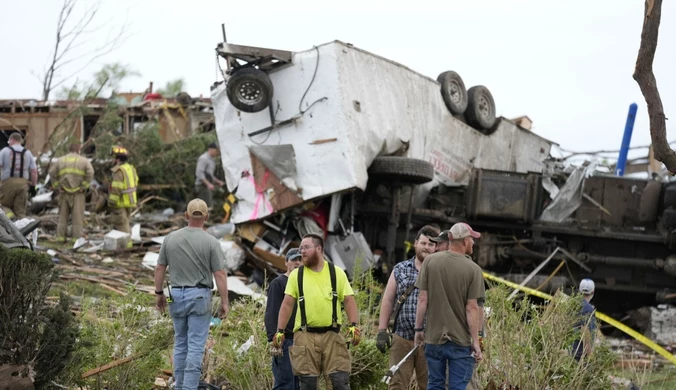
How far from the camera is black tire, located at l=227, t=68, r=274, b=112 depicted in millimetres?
13164

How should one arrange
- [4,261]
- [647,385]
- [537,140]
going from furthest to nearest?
[537,140] < [647,385] < [4,261]

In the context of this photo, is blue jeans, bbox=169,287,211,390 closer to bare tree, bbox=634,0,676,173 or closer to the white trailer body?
bare tree, bbox=634,0,676,173

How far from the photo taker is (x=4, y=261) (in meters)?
6.37

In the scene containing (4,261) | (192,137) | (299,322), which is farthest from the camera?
(192,137)

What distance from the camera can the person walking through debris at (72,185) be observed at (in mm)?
15281

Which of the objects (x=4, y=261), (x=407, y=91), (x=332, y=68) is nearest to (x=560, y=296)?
(x=4, y=261)

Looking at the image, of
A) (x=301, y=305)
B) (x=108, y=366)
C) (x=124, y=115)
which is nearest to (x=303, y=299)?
(x=301, y=305)

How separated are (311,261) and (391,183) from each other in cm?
718

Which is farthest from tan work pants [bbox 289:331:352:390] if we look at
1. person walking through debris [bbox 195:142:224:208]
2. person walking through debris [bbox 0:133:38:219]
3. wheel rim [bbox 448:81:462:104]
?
person walking through debris [bbox 195:142:224:208]

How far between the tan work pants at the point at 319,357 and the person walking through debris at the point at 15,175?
28.1 feet

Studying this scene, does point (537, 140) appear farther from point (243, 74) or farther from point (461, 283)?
point (461, 283)

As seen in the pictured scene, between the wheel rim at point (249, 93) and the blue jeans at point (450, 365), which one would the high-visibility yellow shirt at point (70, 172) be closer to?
the wheel rim at point (249, 93)

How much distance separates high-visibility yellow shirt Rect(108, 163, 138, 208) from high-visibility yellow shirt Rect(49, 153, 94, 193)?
541mm

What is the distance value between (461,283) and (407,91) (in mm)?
8136
